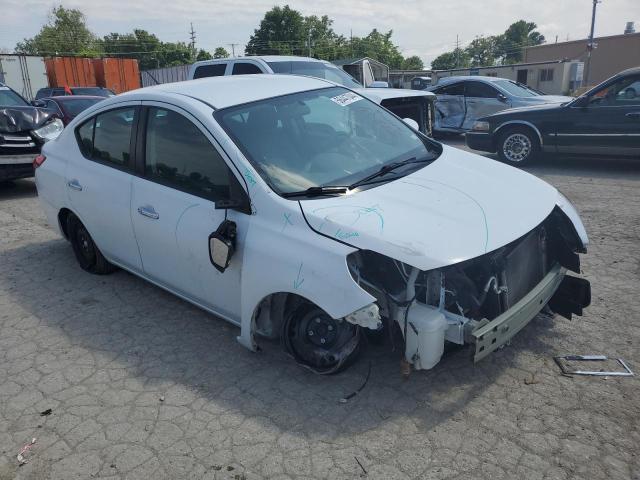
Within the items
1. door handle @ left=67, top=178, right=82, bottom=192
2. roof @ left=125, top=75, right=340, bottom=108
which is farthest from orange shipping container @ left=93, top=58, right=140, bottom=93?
roof @ left=125, top=75, right=340, bottom=108

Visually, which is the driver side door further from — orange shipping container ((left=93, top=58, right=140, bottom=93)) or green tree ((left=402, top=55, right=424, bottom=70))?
green tree ((left=402, top=55, right=424, bottom=70))

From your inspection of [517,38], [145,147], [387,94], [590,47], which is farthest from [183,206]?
[517,38]

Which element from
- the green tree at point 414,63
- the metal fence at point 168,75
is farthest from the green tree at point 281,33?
the metal fence at point 168,75

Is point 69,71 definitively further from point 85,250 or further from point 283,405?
point 283,405

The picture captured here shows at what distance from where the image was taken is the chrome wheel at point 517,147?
9.49 meters

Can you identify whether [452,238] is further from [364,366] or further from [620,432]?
[620,432]

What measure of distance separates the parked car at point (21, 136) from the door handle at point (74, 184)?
4479mm

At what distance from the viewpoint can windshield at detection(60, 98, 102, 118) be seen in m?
12.1

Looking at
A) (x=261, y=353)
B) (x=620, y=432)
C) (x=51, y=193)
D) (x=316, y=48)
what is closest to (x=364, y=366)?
(x=261, y=353)

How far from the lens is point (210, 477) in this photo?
250cm

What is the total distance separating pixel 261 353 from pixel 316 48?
73782mm

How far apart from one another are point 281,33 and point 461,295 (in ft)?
245

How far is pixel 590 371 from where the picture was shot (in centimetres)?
316

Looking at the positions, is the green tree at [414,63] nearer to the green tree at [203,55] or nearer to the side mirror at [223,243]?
the green tree at [203,55]
